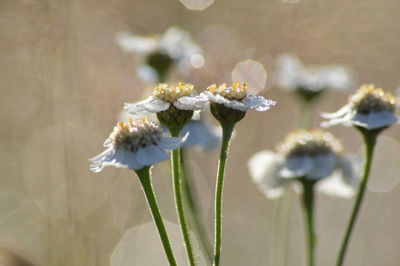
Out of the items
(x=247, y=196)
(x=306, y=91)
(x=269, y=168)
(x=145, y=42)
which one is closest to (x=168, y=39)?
(x=145, y=42)

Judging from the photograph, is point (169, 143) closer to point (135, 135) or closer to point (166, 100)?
point (135, 135)

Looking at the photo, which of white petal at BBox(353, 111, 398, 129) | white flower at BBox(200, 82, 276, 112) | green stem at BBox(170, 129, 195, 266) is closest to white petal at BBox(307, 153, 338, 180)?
white petal at BBox(353, 111, 398, 129)

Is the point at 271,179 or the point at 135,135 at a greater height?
the point at 135,135

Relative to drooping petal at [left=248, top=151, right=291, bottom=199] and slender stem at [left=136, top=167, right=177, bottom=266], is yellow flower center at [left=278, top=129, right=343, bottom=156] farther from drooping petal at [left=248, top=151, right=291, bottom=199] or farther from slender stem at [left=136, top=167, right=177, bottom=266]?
slender stem at [left=136, top=167, right=177, bottom=266]

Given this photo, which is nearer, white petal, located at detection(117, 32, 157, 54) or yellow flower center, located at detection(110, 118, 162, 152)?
yellow flower center, located at detection(110, 118, 162, 152)

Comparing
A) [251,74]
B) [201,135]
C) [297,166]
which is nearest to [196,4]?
[251,74]

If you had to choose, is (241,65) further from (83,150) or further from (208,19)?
(83,150)
